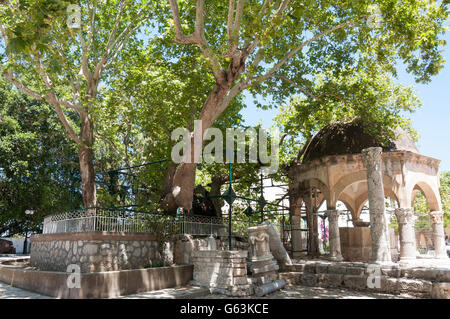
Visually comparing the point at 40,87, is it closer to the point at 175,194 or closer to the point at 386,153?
the point at 175,194

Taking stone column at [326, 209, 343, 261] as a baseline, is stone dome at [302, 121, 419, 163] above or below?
above

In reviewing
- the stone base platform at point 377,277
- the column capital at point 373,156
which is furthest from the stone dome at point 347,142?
the stone base platform at point 377,277

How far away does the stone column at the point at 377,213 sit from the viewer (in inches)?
422

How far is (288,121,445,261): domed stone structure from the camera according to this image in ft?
45.9

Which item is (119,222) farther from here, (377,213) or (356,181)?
(356,181)

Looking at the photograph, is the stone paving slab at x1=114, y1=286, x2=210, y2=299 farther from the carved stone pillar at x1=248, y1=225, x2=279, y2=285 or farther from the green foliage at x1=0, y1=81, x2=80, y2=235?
the green foliage at x1=0, y1=81, x2=80, y2=235

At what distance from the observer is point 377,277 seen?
32.2 feet

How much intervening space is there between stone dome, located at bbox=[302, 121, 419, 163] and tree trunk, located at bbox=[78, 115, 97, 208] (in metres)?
9.63

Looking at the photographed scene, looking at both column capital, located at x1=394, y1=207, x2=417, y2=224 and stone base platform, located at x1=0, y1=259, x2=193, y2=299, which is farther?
column capital, located at x1=394, y1=207, x2=417, y2=224

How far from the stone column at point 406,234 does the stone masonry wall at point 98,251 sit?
30.9 ft

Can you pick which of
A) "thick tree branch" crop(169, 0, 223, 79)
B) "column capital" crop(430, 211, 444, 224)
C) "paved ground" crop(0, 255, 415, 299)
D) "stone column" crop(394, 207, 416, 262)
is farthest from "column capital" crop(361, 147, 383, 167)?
"thick tree branch" crop(169, 0, 223, 79)

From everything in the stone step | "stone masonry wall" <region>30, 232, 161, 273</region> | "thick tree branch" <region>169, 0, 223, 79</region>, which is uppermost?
"thick tree branch" <region>169, 0, 223, 79</region>

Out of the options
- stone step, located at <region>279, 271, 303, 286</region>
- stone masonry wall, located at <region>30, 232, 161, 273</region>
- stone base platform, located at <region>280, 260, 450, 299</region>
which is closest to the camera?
stone masonry wall, located at <region>30, 232, 161, 273</region>

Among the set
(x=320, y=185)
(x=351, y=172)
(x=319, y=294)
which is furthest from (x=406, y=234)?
(x=319, y=294)
